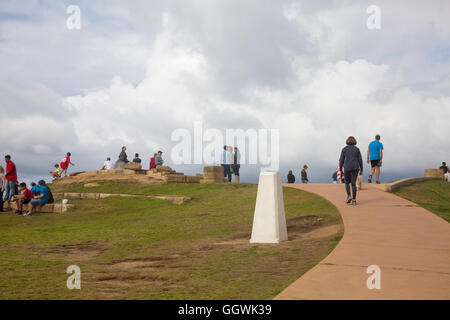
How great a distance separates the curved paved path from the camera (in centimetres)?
412

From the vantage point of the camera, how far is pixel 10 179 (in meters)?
15.1

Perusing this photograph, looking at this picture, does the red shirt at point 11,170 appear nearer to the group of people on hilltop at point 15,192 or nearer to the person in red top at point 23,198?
the group of people on hilltop at point 15,192

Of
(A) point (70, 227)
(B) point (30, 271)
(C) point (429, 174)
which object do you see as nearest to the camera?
(B) point (30, 271)

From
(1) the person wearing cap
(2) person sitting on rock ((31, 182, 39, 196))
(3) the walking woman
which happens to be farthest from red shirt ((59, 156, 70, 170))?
(3) the walking woman

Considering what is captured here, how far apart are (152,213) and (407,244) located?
904 centimetres

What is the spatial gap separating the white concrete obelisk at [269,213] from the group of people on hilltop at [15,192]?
9983 mm

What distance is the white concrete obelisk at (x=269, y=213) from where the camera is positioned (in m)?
7.97

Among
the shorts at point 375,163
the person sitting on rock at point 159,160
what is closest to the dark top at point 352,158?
the shorts at point 375,163

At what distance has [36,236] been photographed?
10.2 metres

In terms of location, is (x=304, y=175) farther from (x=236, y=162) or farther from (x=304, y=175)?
(x=236, y=162)

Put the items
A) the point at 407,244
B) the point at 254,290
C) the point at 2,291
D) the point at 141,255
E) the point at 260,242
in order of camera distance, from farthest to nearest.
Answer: the point at 260,242, the point at 141,255, the point at 407,244, the point at 2,291, the point at 254,290

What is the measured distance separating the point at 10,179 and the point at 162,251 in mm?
10073

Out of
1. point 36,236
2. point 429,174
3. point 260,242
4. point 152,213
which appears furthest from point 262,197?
point 429,174
